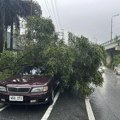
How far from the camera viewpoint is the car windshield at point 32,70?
1243 centimetres

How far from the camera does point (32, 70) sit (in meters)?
12.6

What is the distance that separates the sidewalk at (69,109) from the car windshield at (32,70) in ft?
4.42

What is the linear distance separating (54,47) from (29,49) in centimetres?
135

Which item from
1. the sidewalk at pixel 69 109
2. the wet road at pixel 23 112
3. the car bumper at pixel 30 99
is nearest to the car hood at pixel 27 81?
the car bumper at pixel 30 99

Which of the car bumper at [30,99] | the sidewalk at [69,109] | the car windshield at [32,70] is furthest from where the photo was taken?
the car windshield at [32,70]

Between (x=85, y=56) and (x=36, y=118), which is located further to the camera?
(x=85, y=56)

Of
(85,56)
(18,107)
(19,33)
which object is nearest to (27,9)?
(19,33)

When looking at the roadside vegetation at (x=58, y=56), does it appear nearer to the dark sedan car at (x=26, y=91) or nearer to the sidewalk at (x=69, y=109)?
the sidewalk at (x=69, y=109)

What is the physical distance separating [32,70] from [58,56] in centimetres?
125

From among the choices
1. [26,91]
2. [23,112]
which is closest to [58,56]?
[26,91]

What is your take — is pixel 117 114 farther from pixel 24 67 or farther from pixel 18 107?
pixel 24 67

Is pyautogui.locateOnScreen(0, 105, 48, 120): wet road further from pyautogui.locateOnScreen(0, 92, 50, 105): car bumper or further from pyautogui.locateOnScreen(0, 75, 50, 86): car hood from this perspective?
pyautogui.locateOnScreen(0, 75, 50, 86): car hood

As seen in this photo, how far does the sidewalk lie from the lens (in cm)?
933

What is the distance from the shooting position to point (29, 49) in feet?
46.8
